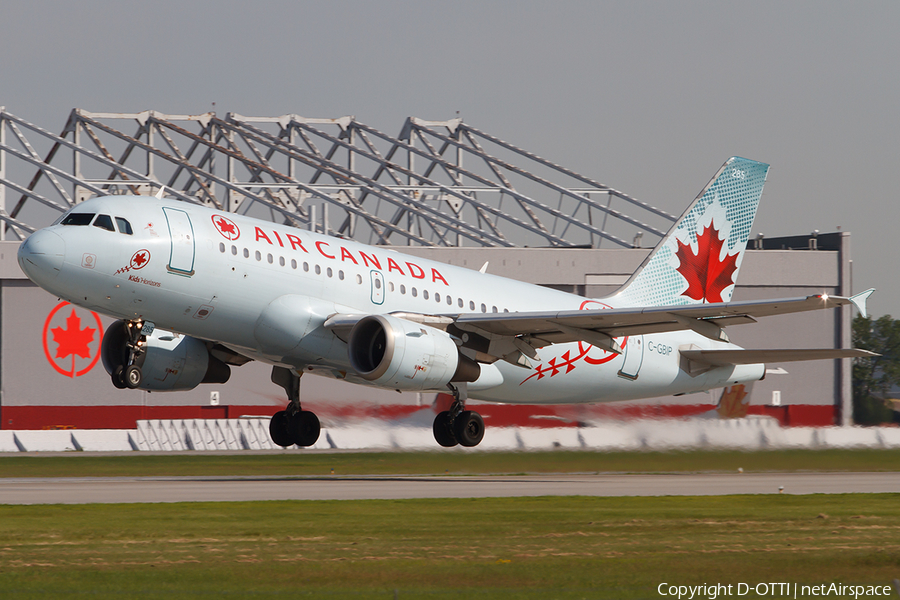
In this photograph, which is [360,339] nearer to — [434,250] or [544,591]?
[544,591]

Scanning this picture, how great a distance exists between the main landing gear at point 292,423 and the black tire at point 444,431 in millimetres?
4077

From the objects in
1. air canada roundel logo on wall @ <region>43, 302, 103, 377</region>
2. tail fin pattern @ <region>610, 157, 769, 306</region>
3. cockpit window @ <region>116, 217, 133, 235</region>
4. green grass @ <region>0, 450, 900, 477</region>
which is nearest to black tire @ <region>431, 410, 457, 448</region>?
green grass @ <region>0, 450, 900, 477</region>

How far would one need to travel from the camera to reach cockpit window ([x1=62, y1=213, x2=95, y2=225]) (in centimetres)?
2481

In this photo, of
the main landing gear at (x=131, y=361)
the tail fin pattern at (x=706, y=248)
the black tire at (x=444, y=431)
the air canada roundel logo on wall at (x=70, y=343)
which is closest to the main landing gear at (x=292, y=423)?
the black tire at (x=444, y=431)

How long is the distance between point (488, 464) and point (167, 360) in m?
10.9

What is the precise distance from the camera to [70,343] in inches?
2499

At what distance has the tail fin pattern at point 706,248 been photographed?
3641 cm

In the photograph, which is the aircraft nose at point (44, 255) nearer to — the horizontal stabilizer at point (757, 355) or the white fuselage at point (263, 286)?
the white fuselage at point (263, 286)

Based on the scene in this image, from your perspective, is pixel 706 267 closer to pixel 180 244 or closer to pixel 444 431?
pixel 444 431

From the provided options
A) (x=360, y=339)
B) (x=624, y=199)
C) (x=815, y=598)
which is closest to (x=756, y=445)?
(x=360, y=339)

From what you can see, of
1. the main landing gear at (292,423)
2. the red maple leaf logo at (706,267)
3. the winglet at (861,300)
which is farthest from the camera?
the red maple leaf logo at (706,267)

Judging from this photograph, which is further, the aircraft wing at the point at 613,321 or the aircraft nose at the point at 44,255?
the aircraft wing at the point at 613,321

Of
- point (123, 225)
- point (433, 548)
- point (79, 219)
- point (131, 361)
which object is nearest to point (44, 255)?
point (79, 219)

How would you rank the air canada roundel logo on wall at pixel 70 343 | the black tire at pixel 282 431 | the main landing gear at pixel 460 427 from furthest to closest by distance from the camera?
the air canada roundel logo on wall at pixel 70 343 → the black tire at pixel 282 431 → the main landing gear at pixel 460 427
